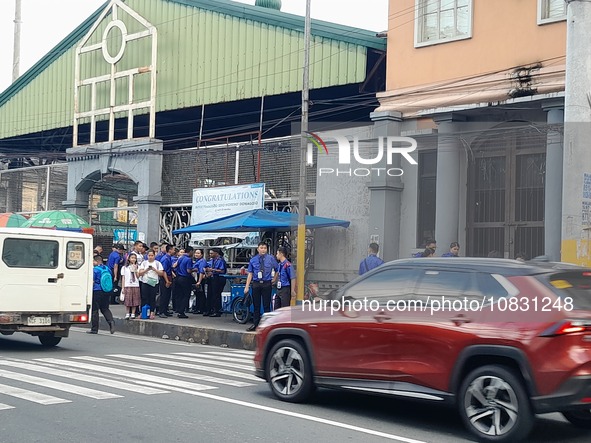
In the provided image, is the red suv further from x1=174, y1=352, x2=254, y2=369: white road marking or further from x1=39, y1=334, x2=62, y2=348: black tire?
x1=39, y1=334, x2=62, y2=348: black tire

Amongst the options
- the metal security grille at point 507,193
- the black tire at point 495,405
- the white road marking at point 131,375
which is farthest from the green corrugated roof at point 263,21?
the black tire at point 495,405

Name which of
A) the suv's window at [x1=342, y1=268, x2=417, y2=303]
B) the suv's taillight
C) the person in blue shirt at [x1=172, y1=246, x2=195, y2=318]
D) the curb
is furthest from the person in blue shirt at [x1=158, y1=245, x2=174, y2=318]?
the suv's taillight

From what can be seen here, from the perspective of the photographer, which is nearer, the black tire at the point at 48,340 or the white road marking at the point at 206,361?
the white road marking at the point at 206,361

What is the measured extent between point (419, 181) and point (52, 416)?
12.8m

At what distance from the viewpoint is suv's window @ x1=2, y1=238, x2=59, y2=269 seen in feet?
45.9

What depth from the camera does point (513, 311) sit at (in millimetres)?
7504

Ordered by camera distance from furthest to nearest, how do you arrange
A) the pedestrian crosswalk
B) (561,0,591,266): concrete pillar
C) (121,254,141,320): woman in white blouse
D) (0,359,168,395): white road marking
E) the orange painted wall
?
(121,254,141,320): woman in white blouse
the orange painted wall
(561,0,591,266): concrete pillar
(0,359,168,395): white road marking
the pedestrian crosswalk

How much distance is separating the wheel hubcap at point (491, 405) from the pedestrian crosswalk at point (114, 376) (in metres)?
3.58

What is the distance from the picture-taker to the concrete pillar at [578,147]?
12102mm

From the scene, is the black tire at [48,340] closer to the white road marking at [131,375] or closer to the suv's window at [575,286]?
the white road marking at [131,375]

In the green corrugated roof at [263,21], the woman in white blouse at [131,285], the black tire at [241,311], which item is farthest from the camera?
the green corrugated roof at [263,21]

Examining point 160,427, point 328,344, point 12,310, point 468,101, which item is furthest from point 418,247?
point 160,427

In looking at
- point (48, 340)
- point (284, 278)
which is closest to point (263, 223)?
point (284, 278)

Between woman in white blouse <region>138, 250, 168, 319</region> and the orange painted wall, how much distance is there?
6766 mm
